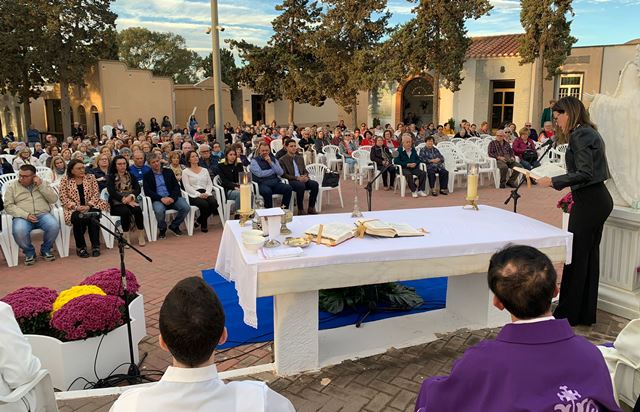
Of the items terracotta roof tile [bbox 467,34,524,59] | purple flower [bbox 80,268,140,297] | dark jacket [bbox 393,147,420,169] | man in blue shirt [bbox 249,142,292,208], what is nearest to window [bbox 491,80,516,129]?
terracotta roof tile [bbox 467,34,524,59]

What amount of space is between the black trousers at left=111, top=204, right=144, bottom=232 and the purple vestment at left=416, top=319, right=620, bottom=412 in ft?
19.5

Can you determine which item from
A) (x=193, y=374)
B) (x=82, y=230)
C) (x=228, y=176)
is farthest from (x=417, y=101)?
(x=193, y=374)

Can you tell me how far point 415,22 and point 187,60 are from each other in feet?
100

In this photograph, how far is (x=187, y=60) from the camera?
45.4 metres

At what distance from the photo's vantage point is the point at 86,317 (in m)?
3.26

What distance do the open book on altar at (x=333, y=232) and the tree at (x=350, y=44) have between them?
57.6ft

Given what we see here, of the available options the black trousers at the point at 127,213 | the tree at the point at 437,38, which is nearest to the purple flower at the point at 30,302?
the black trousers at the point at 127,213

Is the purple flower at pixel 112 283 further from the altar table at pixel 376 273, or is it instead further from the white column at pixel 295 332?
the white column at pixel 295 332

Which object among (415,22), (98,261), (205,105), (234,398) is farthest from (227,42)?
(234,398)

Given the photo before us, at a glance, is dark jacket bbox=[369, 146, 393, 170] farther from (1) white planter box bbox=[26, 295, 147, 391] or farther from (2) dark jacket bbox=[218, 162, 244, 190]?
(1) white planter box bbox=[26, 295, 147, 391]

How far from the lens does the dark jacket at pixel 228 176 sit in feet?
27.2

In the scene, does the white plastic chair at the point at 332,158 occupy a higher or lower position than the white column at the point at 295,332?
higher

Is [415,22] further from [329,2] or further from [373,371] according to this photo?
[373,371]

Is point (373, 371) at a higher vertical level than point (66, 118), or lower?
lower
